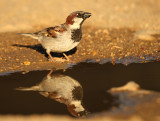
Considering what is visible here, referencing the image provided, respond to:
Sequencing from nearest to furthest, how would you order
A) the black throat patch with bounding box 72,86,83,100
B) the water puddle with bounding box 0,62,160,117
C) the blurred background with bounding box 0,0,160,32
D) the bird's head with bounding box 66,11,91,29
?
the water puddle with bounding box 0,62,160,117 → the black throat patch with bounding box 72,86,83,100 → the bird's head with bounding box 66,11,91,29 → the blurred background with bounding box 0,0,160,32

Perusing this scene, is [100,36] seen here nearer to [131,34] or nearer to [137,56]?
[131,34]

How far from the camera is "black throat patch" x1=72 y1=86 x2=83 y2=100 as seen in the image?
21.2 ft

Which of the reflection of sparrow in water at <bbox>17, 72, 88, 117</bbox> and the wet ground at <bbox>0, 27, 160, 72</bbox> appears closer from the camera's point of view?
the reflection of sparrow in water at <bbox>17, 72, 88, 117</bbox>

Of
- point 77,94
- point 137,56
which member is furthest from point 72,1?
point 77,94

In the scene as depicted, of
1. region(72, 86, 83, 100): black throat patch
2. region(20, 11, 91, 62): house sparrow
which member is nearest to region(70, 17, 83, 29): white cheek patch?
region(20, 11, 91, 62): house sparrow

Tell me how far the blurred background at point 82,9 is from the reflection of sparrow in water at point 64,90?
17.4 ft

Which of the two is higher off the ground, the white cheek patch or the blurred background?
the white cheek patch

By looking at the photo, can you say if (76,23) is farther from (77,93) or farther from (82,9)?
(82,9)

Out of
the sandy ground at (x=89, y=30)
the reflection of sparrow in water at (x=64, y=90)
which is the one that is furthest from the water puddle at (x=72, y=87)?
the sandy ground at (x=89, y=30)

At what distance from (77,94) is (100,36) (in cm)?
471

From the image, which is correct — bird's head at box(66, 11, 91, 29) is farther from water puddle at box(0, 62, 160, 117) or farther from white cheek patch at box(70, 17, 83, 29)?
water puddle at box(0, 62, 160, 117)

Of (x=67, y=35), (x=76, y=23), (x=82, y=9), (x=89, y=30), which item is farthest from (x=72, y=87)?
(x=82, y=9)

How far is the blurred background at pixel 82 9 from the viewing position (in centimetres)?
1264

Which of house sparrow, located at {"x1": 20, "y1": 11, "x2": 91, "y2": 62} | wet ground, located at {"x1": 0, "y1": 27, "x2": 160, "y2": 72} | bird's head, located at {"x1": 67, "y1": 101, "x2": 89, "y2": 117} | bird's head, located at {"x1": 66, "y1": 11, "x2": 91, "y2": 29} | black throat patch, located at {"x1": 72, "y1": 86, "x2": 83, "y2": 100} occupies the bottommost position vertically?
wet ground, located at {"x1": 0, "y1": 27, "x2": 160, "y2": 72}
